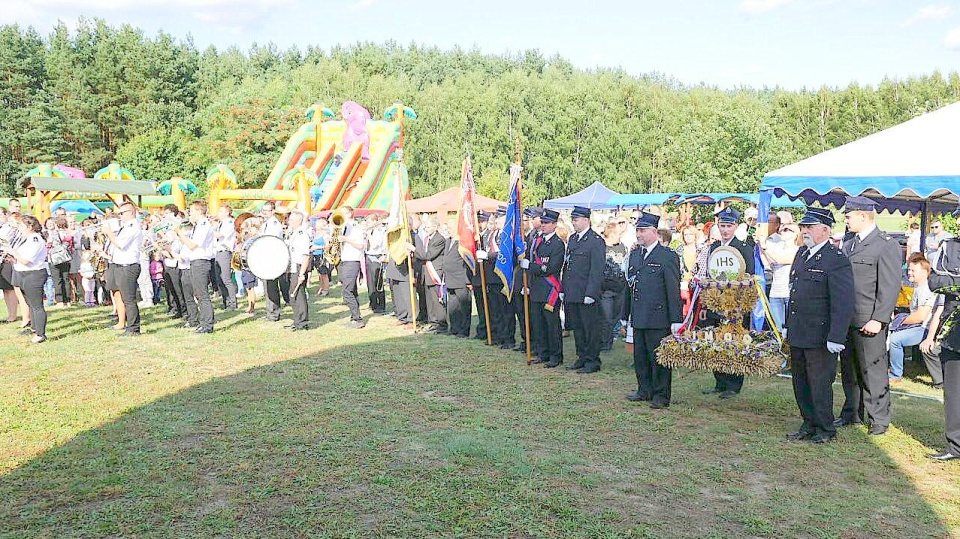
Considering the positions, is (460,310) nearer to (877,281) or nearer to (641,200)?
(877,281)

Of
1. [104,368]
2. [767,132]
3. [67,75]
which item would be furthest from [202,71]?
[104,368]

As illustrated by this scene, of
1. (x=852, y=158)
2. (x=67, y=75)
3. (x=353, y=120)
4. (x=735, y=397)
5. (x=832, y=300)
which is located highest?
(x=67, y=75)

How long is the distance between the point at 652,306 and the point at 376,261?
7584mm

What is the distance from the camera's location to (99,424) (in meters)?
6.98

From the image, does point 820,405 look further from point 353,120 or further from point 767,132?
point 767,132

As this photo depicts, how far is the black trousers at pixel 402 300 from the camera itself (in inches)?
530

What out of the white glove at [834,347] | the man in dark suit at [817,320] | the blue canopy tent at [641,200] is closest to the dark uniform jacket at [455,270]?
the man in dark suit at [817,320]

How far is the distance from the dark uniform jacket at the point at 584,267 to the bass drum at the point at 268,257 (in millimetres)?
5141

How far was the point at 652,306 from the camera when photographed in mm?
7551

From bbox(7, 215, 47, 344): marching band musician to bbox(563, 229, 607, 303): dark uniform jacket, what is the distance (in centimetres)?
733

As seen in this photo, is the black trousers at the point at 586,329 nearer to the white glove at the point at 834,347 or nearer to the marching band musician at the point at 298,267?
the white glove at the point at 834,347

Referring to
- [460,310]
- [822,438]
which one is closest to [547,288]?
[460,310]

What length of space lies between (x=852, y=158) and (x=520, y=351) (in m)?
5.03

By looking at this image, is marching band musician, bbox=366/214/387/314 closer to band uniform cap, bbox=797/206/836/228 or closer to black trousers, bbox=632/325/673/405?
black trousers, bbox=632/325/673/405
